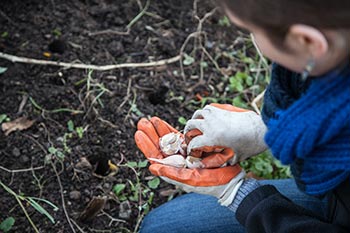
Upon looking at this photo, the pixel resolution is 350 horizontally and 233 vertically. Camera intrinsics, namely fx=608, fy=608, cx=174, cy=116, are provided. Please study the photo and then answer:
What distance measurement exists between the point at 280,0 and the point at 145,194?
37.1 inches

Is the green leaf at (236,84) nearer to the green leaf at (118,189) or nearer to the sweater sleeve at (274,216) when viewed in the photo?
the green leaf at (118,189)

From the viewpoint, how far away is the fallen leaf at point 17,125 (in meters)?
1.63

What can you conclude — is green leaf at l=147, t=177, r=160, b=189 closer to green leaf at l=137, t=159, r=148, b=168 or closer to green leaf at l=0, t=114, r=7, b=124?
green leaf at l=137, t=159, r=148, b=168

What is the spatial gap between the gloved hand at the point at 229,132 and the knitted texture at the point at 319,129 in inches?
A: 8.7

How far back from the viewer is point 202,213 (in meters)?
1.38

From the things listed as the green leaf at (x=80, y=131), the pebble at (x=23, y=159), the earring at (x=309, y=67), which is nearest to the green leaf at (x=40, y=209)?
the pebble at (x=23, y=159)

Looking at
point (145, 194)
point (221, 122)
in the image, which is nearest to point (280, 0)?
point (221, 122)

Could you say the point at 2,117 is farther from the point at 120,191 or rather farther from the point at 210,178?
the point at 210,178

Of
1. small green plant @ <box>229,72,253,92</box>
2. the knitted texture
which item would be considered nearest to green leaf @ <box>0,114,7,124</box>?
small green plant @ <box>229,72,253,92</box>

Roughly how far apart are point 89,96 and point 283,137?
2.93ft

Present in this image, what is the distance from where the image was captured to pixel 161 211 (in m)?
1.43

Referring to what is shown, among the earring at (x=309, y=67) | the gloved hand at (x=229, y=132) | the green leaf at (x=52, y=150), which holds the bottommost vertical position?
the green leaf at (x=52, y=150)

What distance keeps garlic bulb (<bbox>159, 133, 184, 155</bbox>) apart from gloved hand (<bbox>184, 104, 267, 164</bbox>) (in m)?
0.05

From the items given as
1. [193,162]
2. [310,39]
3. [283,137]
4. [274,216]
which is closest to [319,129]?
[283,137]
